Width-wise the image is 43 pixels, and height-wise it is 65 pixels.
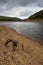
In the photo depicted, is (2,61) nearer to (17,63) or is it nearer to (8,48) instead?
(17,63)

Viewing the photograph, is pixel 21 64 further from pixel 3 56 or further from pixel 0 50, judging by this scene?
pixel 0 50

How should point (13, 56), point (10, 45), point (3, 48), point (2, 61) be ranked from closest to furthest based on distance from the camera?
point (2, 61)
point (13, 56)
point (3, 48)
point (10, 45)

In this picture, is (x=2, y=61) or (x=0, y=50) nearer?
(x=2, y=61)

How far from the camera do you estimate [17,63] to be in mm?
11148

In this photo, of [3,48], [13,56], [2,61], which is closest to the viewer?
[2,61]

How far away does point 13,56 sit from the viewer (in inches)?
472

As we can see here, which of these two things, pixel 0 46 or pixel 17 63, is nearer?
pixel 17 63

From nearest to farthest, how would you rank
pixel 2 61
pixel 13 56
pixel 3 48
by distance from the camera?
pixel 2 61 < pixel 13 56 < pixel 3 48

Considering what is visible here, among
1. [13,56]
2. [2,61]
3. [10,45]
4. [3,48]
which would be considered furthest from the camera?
[10,45]

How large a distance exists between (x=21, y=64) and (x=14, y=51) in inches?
83.8

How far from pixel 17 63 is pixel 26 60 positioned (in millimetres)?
1332

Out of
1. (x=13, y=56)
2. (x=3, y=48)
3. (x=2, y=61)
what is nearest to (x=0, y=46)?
(x=3, y=48)

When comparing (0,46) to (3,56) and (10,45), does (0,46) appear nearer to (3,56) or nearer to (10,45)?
(10,45)

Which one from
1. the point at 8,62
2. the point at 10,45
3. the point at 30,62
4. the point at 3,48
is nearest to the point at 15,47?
the point at 10,45
